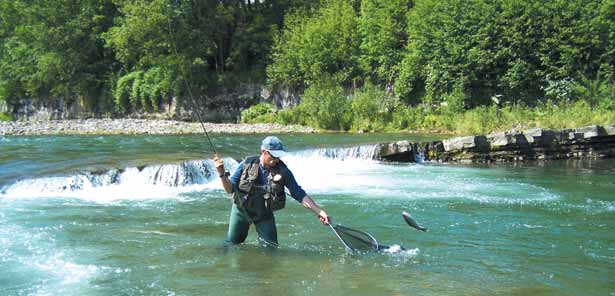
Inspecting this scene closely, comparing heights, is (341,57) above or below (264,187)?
above

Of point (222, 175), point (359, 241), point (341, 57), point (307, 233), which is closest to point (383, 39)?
point (341, 57)

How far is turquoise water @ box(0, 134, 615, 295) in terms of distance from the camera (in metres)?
6.13

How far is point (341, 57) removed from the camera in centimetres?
3672

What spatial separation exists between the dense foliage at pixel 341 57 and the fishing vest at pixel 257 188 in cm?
1289

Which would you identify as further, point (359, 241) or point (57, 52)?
point (57, 52)

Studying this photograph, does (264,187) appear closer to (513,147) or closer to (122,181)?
(122,181)

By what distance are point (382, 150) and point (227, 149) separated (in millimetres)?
5419

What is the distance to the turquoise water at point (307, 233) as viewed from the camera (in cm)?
613

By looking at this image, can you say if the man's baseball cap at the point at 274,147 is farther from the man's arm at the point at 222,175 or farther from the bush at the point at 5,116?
the bush at the point at 5,116

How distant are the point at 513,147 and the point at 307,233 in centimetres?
1290

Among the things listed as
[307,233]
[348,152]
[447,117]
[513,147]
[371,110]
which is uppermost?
[371,110]

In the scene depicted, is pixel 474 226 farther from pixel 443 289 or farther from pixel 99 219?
pixel 99 219

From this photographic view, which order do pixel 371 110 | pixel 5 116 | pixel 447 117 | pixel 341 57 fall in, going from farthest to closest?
pixel 5 116 < pixel 341 57 < pixel 371 110 < pixel 447 117

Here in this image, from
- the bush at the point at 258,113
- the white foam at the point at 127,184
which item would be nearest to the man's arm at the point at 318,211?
the white foam at the point at 127,184
